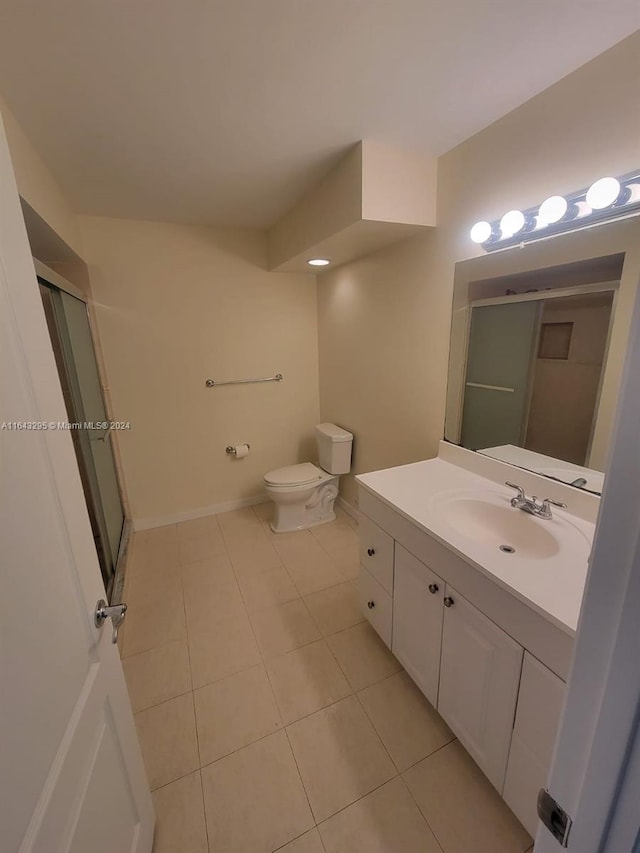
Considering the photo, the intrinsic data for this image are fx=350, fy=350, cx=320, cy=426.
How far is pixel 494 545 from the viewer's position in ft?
4.51

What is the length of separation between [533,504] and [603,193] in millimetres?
1045

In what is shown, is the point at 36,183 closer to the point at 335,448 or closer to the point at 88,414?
the point at 88,414

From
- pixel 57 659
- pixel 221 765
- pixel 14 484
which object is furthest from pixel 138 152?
pixel 221 765

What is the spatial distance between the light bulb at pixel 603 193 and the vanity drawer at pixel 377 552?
1.35 metres

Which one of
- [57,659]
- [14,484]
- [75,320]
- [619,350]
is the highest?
[75,320]

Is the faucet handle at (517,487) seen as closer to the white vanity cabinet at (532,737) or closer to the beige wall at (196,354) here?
the white vanity cabinet at (532,737)

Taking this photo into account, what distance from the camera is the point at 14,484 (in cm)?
58

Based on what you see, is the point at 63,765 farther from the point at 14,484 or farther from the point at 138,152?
the point at 138,152

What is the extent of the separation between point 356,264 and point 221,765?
8.68 ft

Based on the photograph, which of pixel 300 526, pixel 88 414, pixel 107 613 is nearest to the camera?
pixel 107 613

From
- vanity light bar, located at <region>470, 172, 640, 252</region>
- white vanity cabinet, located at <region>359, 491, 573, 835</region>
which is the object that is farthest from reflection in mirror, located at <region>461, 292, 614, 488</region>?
white vanity cabinet, located at <region>359, 491, 573, 835</region>

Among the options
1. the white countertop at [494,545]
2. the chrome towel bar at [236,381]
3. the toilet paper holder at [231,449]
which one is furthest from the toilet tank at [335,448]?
the white countertop at [494,545]

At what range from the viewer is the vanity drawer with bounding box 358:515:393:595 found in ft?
5.04

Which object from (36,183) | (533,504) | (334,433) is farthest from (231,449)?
(533,504)
